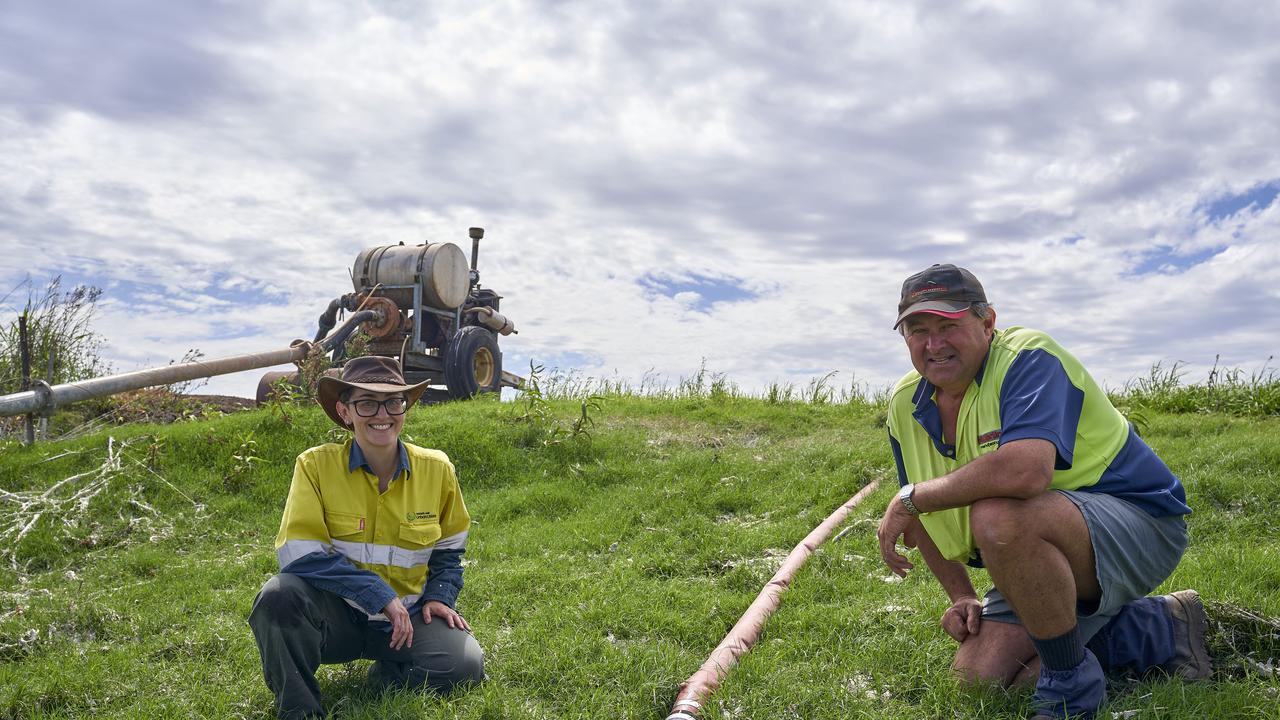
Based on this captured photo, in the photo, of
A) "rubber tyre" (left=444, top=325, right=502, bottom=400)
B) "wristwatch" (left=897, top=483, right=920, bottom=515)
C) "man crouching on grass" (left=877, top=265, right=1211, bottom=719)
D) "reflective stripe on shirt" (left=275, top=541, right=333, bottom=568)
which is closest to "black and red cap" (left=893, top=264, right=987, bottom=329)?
"man crouching on grass" (left=877, top=265, right=1211, bottom=719)

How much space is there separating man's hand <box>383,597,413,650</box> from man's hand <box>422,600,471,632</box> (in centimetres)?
24

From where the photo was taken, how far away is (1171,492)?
3389 mm

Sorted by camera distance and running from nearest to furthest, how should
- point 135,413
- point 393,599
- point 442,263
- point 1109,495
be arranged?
point 1109,495 → point 393,599 → point 135,413 → point 442,263

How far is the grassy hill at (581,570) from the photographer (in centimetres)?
364

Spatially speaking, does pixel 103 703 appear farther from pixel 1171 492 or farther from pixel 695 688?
pixel 1171 492

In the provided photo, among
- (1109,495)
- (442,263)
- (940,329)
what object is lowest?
(1109,495)

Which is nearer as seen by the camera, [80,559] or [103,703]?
[103,703]

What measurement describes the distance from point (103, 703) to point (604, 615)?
7.38 ft

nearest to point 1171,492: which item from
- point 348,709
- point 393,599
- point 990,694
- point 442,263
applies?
point 990,694

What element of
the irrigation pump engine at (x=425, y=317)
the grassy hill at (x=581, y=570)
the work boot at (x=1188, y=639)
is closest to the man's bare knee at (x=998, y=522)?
the grassy hill at (x=581, y=570)

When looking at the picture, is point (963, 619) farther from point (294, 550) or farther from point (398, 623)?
point (294, 550)

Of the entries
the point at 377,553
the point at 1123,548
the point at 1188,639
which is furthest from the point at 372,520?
the point at 1188,639

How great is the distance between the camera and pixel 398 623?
138 inches

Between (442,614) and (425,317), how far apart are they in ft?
31.3
